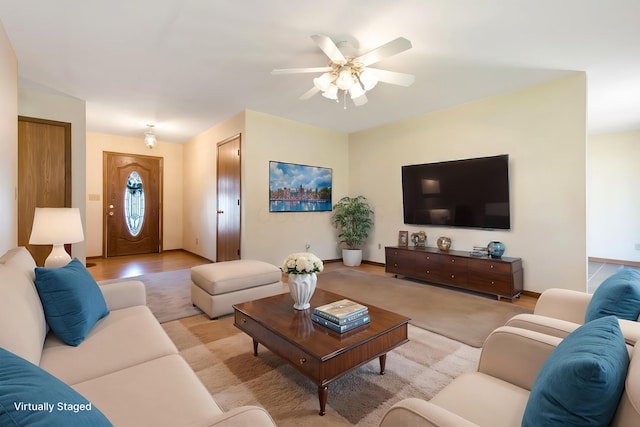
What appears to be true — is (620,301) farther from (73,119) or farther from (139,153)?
(139,153)

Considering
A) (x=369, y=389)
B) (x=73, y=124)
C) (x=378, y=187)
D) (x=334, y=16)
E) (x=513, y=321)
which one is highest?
(x=334, y=16)

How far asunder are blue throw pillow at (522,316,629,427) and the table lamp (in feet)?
9.66

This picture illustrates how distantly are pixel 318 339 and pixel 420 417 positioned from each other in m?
0.91

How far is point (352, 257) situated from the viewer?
545 cm

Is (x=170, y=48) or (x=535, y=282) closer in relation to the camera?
(x=170, y=48)

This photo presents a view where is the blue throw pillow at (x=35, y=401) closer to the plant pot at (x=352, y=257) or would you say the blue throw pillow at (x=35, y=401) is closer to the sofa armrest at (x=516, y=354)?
the sofa armrest at (x=516, y=354)

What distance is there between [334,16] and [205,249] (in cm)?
498

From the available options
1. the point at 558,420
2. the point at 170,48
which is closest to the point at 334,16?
the point at 170,48

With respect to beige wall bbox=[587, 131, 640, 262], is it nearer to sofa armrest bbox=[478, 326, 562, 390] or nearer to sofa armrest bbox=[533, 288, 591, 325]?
sofa armrest bbox=[533, 288, 591, 325]

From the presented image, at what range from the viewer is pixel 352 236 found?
5418 mm

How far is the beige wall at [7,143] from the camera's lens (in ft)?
7.97

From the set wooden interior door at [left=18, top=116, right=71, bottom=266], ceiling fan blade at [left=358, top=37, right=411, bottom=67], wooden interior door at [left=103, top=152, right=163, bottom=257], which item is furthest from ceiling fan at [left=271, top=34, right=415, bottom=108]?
wooden interior door at [left=103, top=152, right=163, bottom=257]

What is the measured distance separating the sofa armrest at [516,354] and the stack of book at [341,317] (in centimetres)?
72

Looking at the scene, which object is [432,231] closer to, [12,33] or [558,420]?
[558,420]
